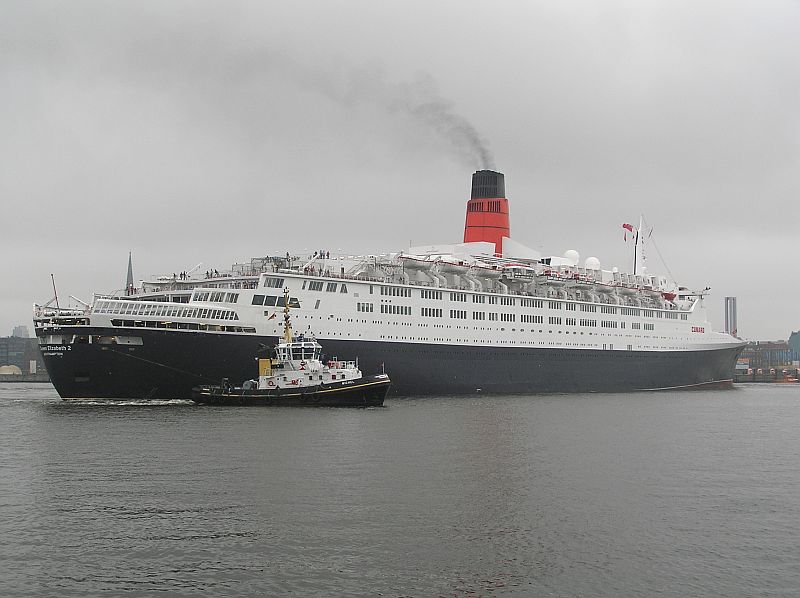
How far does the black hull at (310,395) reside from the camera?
50500 millimetres

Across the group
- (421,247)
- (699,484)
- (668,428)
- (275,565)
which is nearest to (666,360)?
(421,247)

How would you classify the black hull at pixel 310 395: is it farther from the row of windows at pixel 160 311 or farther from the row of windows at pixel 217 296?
the row of windows at pixel 217 296

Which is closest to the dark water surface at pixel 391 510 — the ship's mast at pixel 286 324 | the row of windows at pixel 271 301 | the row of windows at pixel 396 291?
the ship's mast at pixel 286 324

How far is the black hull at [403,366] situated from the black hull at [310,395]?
2531 mm

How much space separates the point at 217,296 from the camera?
5547cm

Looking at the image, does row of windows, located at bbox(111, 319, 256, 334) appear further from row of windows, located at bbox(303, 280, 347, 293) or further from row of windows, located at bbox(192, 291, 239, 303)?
row of windows, located at bbox(303, 280, 347, 293)

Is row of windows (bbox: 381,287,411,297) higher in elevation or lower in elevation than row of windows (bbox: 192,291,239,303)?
higher

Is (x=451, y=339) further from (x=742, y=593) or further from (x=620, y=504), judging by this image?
(x=742, y=593)

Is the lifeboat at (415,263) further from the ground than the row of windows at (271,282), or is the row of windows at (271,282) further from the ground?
the lifeboat at (415,263)

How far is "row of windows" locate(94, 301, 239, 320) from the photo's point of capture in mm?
52281

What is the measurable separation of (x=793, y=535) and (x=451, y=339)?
44.4 metres

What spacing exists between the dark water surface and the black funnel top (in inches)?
1612

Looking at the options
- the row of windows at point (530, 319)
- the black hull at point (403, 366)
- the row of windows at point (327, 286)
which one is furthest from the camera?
the row of windows at point (530, 319)

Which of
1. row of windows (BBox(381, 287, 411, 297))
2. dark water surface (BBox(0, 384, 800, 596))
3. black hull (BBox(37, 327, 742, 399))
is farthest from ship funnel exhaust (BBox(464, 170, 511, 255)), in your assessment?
dark water surface (BBox(0, 384, 800, 596))
